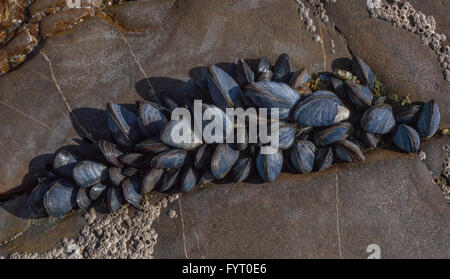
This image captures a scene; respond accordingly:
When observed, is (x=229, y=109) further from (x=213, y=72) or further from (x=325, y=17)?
(x=325, y=17)

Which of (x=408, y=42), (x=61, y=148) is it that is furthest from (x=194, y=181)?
(x=408, y=42)

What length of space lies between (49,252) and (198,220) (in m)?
1.72

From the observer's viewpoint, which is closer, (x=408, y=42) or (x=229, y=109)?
(x=229, y=109)

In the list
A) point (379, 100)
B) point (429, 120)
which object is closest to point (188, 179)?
point (379, 100)

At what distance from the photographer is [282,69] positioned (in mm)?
4312

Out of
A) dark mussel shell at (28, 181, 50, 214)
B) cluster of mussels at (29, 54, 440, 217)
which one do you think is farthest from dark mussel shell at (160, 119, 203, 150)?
dark mussel shell at (28, 181, 50, 214)

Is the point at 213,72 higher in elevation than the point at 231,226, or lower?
higher

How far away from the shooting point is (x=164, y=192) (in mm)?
4195

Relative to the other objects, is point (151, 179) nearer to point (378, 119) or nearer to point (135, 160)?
point (135, 160)

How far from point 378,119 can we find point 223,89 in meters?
1.77

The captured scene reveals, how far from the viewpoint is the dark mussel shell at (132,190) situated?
13.2 feet

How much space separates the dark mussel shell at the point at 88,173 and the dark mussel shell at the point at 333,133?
2.51 m

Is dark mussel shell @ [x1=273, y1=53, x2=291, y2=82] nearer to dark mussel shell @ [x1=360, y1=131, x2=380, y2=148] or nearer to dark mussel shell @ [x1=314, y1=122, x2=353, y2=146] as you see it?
dark mussel shell @ [x1=314, y1=122, x2=353, y2=146]

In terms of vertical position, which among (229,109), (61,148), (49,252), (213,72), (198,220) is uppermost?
(213,72)
